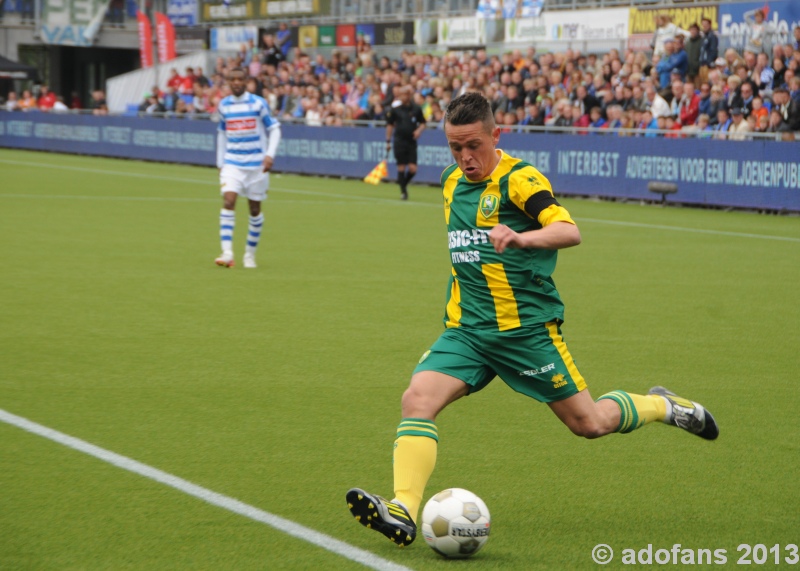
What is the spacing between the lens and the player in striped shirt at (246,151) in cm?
1361

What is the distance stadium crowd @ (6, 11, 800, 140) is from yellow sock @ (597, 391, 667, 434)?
16.3 metres

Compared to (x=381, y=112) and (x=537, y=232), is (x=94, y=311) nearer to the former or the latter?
(x=537, y=232)

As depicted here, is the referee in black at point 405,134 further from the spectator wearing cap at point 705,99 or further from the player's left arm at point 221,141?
the player's left arm at point 221,141

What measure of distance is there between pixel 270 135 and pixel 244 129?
301 mm

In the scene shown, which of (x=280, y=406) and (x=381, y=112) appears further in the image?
(x=381, y=112)

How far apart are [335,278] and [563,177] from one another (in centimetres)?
1299

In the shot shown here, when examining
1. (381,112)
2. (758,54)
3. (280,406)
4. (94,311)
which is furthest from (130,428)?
(381,112)

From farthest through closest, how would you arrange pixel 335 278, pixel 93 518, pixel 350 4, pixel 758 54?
1. pixel 350 4
2. pixel 758 54
3. pixel 335 278
4. pixel 93 518

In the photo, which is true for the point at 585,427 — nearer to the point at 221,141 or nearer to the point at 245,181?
the point at 245,181

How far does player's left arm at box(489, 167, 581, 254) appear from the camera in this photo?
→ 4469mm

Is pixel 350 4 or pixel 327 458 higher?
pixel 350 4

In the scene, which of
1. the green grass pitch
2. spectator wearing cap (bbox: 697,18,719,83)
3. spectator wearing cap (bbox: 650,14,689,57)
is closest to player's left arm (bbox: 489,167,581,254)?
the green grass pitch

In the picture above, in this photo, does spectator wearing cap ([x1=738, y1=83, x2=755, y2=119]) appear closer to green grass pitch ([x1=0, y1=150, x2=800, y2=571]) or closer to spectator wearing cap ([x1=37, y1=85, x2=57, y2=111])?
green grass pitch ([x1=0, y1=150, x2=800, y2=571])

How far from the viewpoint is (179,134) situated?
3650 cm
